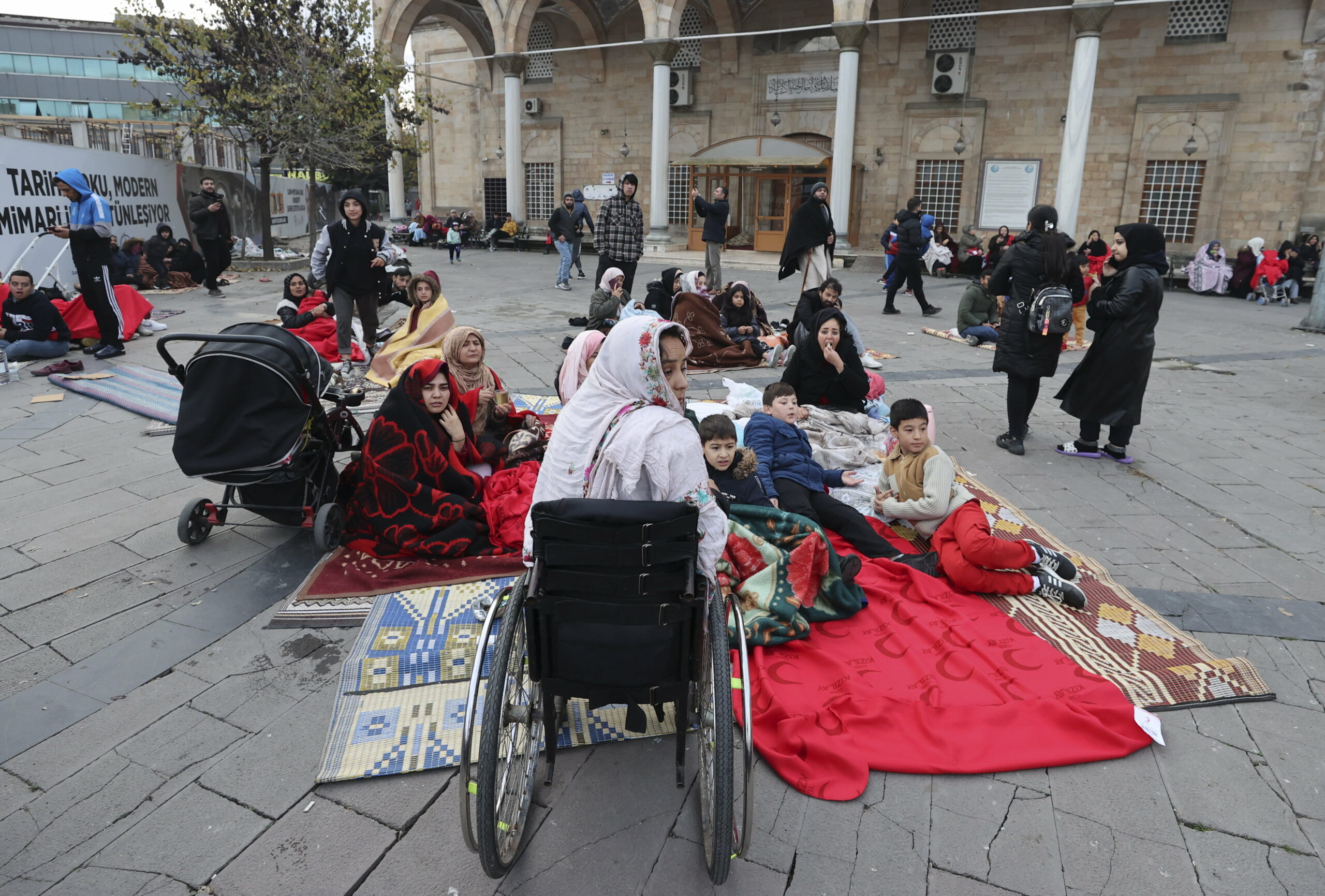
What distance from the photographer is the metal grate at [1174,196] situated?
1775 cm

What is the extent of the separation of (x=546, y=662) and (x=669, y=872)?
667 millimetres

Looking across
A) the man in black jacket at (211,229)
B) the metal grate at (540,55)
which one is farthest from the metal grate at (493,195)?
the man in black jacket at (211,229)

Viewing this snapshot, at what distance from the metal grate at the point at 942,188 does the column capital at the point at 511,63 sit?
10424mm

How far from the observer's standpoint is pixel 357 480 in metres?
4.51

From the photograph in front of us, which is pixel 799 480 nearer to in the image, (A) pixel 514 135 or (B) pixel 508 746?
(B) pixel 508 746

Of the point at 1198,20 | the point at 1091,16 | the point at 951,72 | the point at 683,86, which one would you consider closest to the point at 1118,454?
the point at 1091,16

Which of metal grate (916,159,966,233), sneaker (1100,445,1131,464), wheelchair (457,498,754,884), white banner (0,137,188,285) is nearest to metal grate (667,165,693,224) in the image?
metal grate (916,159,966,233)

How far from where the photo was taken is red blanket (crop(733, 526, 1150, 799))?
2.70 meters

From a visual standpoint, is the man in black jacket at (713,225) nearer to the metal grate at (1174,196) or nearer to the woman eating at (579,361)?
the woman eating at (579,361)

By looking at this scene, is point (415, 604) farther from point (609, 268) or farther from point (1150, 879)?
point (609, 268)

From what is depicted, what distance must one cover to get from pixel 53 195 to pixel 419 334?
7.63 m

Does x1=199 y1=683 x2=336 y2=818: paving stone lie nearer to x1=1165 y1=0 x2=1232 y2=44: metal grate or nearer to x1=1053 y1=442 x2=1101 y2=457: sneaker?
x1=1053 y1=442 x2=1101 y2=457: sneaker

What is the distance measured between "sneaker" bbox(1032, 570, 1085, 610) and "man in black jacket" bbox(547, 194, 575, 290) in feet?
38.3

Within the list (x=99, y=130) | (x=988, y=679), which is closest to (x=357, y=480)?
(x=988, y=679)
